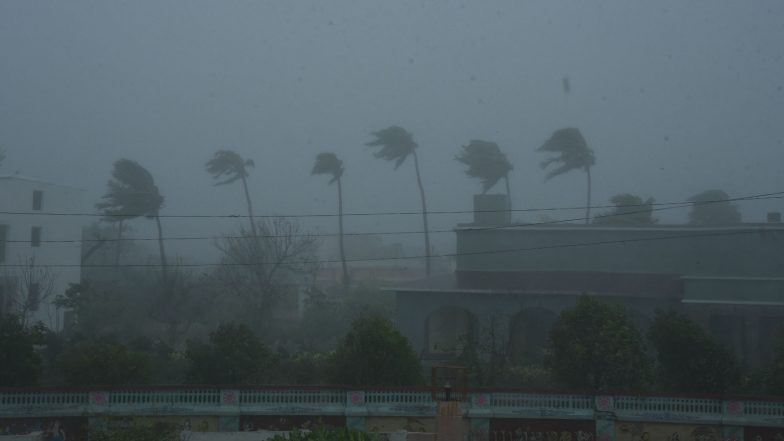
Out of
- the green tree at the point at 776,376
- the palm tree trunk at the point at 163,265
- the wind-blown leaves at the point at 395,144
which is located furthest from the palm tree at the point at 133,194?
the green tree at the point at 776,376

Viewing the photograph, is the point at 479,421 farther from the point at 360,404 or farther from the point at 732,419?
the point at 732,419

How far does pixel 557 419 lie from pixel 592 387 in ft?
5.71

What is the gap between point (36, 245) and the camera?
32.9m

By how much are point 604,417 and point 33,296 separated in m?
25.6

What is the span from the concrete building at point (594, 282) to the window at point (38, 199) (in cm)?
1791

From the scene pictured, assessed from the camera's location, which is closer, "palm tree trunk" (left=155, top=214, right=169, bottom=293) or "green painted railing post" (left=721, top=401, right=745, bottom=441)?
"green painted railing post" (left=721, top=401, right=745, bottom=441)

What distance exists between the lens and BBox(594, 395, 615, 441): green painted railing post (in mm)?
13352

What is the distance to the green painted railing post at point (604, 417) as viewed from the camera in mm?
13352

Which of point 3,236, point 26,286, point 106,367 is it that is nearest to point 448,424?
point 106,367

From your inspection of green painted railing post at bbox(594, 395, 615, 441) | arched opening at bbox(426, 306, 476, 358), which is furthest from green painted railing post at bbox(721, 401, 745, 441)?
arched opening at bbox(426, 306, 476, 358)

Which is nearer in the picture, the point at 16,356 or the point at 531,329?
the point at 16,356

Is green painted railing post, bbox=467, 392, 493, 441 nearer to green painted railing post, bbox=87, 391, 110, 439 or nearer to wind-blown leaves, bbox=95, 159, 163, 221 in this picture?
green painted railing post, bbox=87, 391, 110, 439

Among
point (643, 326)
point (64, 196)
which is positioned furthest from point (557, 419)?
point (64, 196)

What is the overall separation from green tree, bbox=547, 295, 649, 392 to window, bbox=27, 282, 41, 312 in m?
23.4
